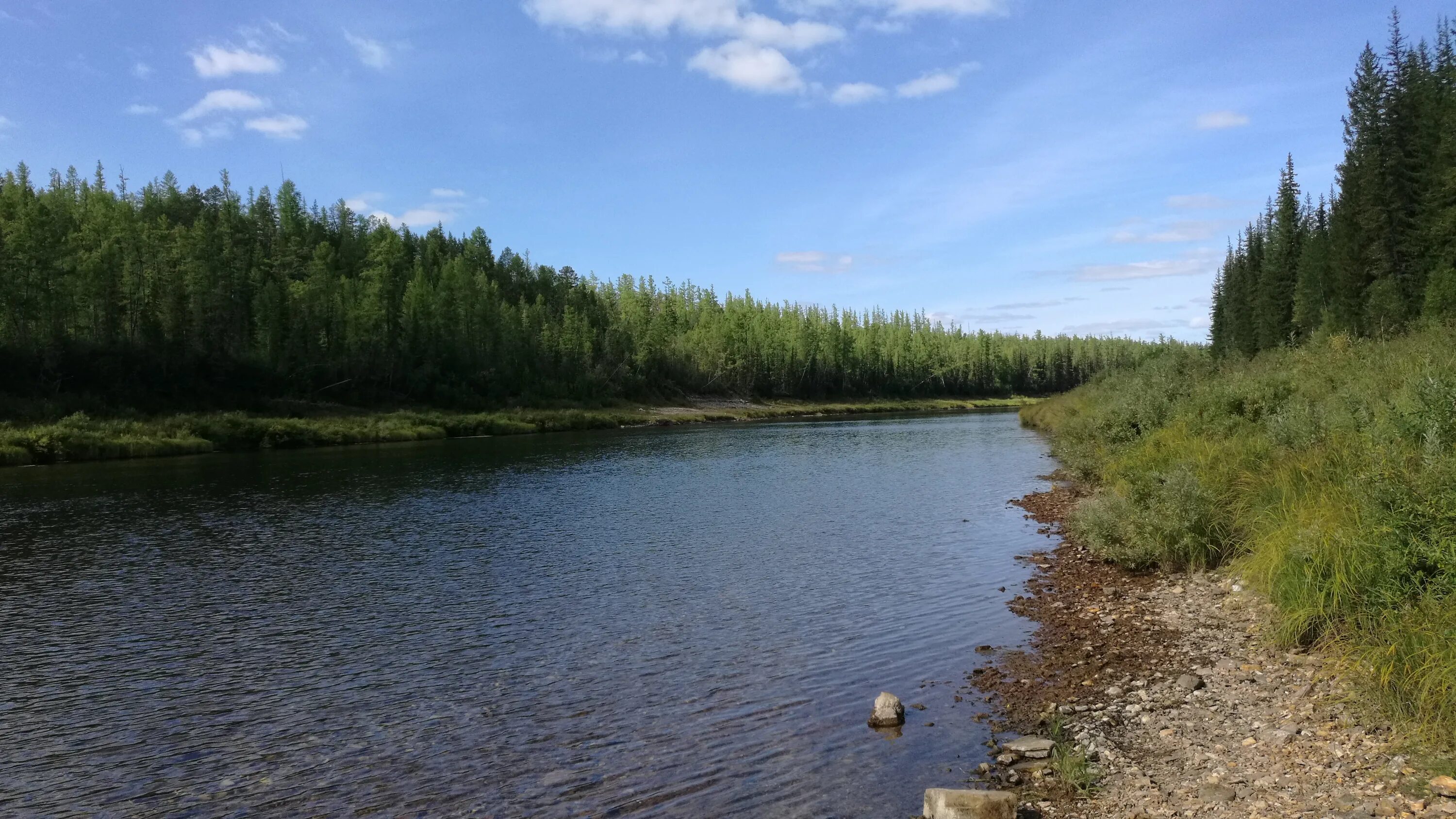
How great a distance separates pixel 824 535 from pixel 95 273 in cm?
8117

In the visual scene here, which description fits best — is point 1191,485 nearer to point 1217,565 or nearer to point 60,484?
point 1217,565

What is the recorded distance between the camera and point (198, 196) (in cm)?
14788

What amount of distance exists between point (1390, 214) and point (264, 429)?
91148 millimetres

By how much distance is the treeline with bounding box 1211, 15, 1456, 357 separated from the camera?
5569 centimetres

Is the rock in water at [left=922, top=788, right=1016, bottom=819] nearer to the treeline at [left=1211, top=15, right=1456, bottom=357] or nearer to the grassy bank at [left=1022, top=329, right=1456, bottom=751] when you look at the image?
the grassy bank at [left=1022, top=329, right=1456, bottom=751]

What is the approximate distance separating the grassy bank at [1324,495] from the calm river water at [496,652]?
3.86m

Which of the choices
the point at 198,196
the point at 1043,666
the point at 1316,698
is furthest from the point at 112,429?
the point at 198,196

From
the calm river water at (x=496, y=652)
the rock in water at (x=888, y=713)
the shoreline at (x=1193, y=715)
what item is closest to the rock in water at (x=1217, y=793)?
the shoreline at (x=1193, y=715)

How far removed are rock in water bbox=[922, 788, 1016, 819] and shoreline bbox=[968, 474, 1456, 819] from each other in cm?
53

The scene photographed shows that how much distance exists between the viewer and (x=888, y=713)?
1074cm

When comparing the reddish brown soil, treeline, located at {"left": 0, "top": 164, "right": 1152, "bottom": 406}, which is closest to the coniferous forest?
the reddish brown soil

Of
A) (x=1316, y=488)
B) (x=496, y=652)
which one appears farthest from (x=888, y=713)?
(x=1316, y=488)

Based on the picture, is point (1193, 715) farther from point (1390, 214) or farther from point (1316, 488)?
point (1390, 214)

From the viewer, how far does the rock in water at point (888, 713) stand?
10.7 meters
